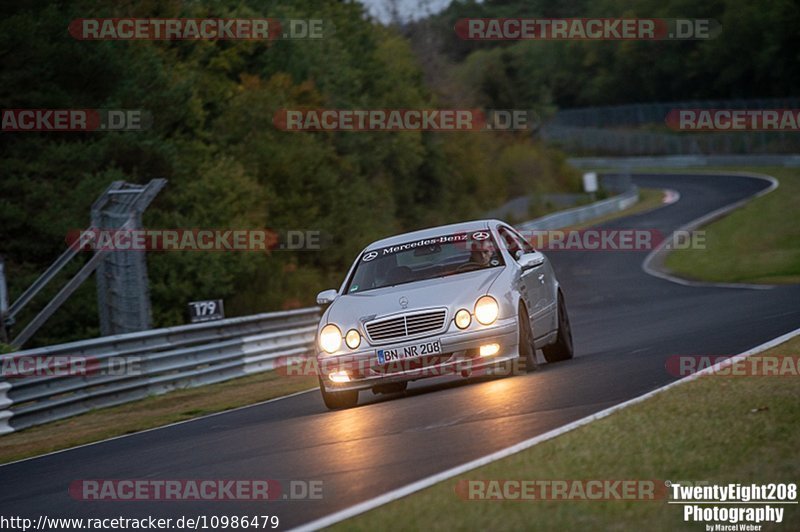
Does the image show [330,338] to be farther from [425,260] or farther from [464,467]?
[464,467]

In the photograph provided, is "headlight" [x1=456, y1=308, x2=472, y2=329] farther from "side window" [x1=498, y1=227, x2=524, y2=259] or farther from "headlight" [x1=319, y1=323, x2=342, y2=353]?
"side window" [x1=498, y1=227, x2=524, y2=259]

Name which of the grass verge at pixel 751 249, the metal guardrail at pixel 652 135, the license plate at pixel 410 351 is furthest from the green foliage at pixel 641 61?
the license plate at pixel 410 351

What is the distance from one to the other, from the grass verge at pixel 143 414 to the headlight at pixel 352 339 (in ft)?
9.61

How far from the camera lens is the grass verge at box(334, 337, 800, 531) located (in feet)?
19.7

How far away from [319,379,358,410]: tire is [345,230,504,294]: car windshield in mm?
1160

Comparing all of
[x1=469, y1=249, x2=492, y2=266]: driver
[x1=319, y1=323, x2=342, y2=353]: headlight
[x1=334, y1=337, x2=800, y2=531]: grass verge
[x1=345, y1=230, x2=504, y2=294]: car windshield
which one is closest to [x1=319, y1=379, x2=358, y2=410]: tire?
[x1=319, y1=323, x2=342, y2=353]: headlight

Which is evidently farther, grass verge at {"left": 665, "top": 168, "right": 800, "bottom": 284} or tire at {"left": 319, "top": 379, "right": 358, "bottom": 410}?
grass verge at {"left": 665, "top": 168, "right": 800, "bottom": 284}

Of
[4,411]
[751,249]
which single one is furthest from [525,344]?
[751,249]

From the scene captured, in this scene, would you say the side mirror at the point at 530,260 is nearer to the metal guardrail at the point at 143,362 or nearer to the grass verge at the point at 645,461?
the grass verge at the point at 645,461

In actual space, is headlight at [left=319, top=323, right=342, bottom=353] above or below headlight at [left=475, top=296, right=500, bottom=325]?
below

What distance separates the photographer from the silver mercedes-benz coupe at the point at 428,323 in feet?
37.7

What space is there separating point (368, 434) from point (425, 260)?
394 centimetres

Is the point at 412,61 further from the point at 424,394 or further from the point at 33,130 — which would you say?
the point at 424,394

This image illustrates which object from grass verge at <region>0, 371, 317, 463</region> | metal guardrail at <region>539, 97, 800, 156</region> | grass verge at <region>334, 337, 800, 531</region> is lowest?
grass verge at <region>0, 371, 317, 463</region>
